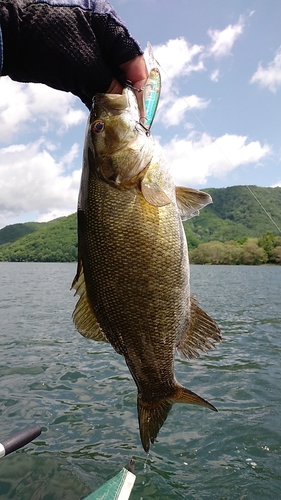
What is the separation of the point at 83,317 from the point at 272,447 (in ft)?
18.0

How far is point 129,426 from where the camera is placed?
7.61 meters

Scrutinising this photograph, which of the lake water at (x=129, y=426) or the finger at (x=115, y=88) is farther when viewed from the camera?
the lake water at (x=129, y=426)

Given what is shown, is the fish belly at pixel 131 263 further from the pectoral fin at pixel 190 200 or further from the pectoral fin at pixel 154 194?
the pectoral fin at pixel 190 200

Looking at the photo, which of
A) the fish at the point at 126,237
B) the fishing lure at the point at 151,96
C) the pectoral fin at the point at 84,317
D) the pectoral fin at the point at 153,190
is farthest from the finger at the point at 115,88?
the pectoral fin at the point at 84,317

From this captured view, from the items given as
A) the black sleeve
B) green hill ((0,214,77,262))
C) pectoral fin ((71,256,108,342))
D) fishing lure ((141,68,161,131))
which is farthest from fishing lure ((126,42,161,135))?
green hill ((0,214,77,262))

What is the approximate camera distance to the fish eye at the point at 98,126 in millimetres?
2666

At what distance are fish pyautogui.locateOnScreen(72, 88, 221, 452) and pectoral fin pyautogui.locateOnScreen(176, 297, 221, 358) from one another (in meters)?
0.31

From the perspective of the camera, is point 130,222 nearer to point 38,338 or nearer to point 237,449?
point 237,449

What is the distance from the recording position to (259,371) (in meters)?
11.0

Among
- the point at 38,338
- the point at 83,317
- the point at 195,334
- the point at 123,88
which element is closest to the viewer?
the point at 123,88

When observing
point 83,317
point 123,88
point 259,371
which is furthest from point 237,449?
point 123,88

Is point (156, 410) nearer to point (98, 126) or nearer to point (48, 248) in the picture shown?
point (98, 126)

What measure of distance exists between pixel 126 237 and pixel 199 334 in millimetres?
1077

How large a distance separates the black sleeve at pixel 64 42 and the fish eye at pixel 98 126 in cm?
30
